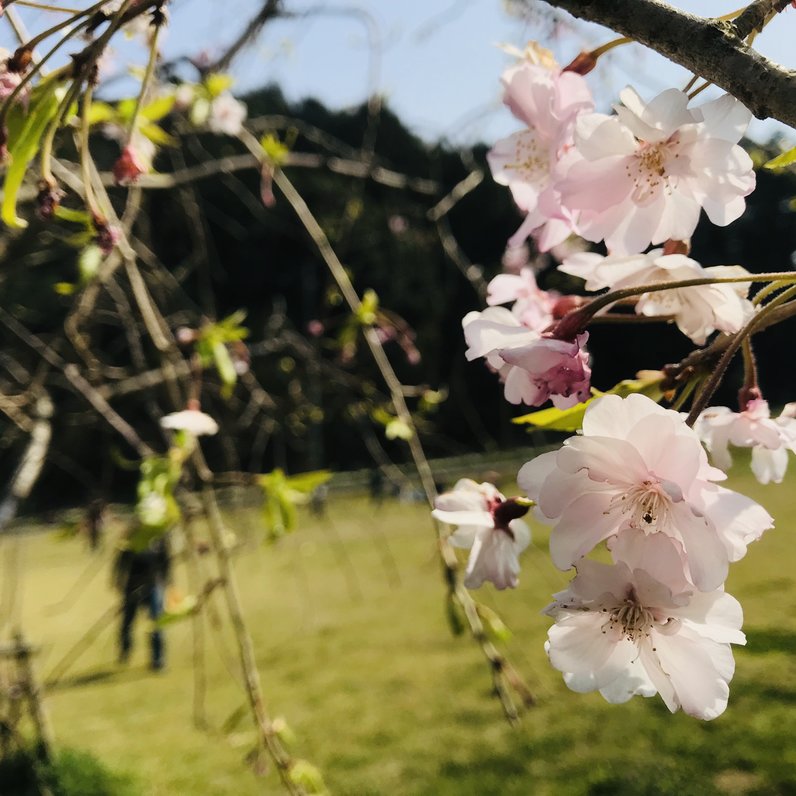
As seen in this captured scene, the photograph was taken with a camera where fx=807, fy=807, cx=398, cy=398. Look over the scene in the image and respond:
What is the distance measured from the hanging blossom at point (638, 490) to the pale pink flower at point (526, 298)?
115mm

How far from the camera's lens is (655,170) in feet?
1.12

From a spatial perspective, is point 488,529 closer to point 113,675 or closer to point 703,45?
point 703,45

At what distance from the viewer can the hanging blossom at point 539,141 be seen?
0.36 metres

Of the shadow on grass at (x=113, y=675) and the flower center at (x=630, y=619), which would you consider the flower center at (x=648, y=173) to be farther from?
the shadow on grass at (x=113, y=675)

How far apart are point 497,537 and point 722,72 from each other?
0.21 m

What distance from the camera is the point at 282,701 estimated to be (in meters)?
3.38

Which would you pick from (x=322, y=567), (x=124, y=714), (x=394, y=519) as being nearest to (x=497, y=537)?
(x=124, y=714)

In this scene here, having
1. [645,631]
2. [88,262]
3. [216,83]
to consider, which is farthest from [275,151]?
[645,631]

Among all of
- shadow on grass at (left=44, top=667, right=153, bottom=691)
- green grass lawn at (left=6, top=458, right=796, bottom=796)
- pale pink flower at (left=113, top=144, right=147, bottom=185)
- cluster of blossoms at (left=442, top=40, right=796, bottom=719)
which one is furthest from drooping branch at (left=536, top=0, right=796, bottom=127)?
shadow on grass at (left=44, top=667, right=153, bottom=691)

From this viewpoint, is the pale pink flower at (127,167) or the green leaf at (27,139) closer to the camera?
the green leaf at (27,139)

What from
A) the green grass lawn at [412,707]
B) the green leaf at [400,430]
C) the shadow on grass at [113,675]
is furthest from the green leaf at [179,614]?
the shadow on grass at [113,675]

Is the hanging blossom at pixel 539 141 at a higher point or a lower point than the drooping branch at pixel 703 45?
higher

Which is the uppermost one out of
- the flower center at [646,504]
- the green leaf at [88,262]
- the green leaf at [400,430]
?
the green leaf at [88,262]

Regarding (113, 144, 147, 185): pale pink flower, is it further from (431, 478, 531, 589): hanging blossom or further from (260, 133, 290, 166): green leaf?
(260, 133, 290, 166): green leaf
